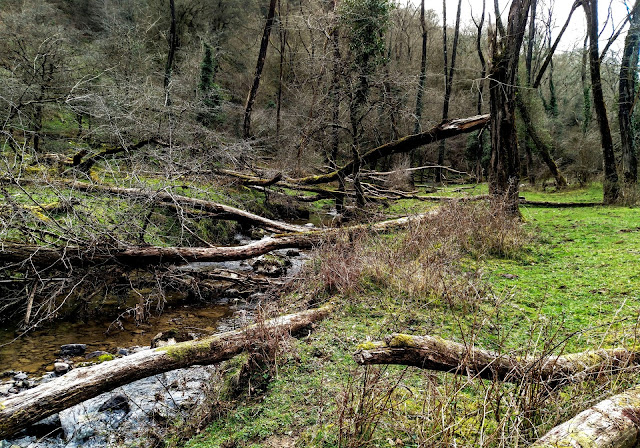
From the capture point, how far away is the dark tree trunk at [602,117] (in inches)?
449

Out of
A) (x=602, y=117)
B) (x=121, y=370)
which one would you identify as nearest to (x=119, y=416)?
(x=121, y=370)

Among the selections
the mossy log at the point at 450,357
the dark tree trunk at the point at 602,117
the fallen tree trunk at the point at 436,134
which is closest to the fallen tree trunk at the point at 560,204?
the dark tree trunk at the point at 602,117

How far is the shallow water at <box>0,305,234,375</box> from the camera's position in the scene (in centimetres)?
455

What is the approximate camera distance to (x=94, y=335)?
17.3 feet

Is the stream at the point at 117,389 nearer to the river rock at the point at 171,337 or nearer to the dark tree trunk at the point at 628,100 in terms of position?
the river rock at the point at 171,337

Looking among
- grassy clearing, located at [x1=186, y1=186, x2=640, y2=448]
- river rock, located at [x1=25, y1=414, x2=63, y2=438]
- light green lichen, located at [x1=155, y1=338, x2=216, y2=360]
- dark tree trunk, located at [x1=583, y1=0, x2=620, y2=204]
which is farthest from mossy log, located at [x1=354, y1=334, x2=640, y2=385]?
dark tree trunk, located at [x1=583, y1=0, x2=620, y2=204]

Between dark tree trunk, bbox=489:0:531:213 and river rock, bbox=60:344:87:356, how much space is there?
8.50 m

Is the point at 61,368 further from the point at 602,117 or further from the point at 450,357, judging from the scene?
the point at 602,117

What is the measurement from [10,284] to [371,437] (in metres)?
6.37

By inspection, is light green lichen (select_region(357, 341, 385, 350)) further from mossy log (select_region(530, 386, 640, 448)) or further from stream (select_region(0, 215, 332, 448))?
stream (select_region(0, 215, 332, 448))

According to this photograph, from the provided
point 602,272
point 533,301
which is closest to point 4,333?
point 533,301

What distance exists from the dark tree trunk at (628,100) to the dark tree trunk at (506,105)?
19.6ft

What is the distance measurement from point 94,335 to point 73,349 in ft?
1.61

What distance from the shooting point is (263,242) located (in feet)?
22.8
